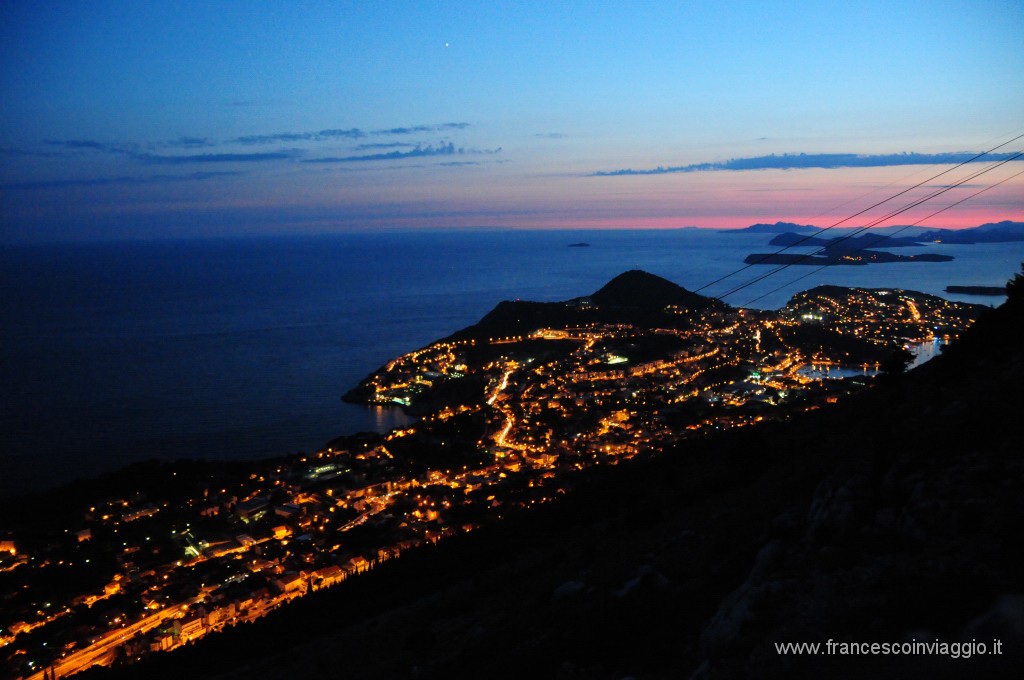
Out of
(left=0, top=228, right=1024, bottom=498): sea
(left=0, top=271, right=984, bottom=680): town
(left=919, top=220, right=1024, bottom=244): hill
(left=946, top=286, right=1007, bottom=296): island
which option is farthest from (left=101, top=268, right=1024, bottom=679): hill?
(left=919, top=220, right=1024, bottom=244): hill

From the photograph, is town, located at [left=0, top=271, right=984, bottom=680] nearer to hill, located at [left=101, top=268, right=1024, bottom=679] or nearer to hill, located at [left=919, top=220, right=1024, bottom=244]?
hill, located at [left=101, top=268, right=1024, bottom=679]

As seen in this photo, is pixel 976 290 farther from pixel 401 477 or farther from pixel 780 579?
pixel 780 579

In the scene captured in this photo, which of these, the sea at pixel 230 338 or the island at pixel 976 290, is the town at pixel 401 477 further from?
the island at pixel 976 290

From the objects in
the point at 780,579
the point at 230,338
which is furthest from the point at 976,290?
the point at 230,338

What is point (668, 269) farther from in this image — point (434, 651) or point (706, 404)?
point (434, 651)

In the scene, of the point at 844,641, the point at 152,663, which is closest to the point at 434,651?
the point at 844,641

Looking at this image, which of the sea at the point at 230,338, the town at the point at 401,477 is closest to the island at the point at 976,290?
the sea at the point at 230,338
